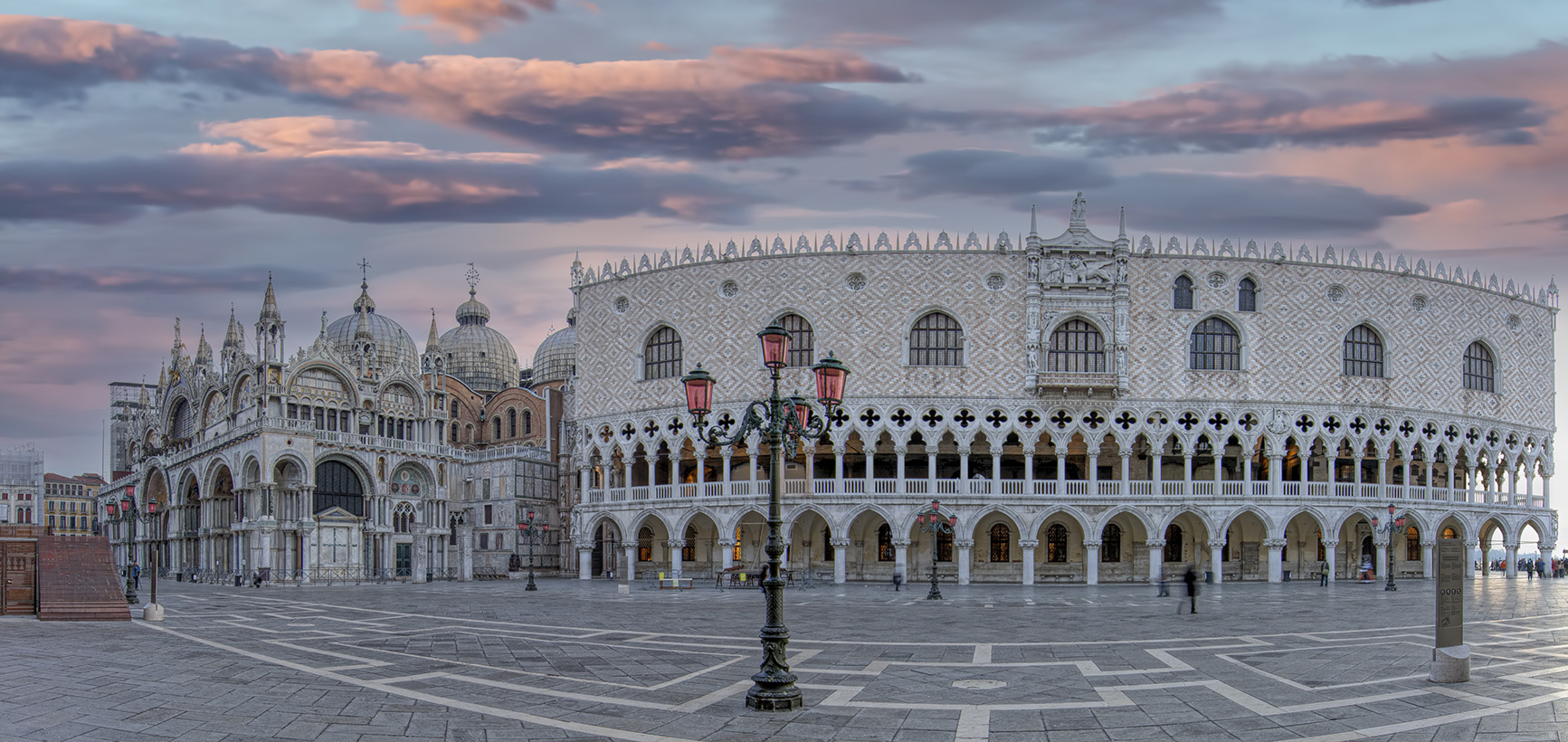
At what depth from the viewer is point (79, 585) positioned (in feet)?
87.4

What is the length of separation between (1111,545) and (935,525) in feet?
51.1

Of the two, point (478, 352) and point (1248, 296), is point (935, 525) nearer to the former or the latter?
point (1248, 296)

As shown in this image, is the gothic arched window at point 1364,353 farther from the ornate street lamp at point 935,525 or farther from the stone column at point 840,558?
the stone column at point 840,558

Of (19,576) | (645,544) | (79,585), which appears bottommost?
(645,544)

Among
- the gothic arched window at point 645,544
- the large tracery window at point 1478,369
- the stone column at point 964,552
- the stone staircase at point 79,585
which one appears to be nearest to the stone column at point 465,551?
the gothic arched window at point 645,544

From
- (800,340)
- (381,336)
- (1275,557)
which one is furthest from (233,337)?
(1275,557)

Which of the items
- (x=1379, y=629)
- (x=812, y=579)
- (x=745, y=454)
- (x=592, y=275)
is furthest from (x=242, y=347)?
(x=1379, y=629)

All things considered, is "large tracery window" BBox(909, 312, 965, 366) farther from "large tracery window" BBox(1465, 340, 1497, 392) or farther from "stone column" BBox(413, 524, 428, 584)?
"stone column" BBox(413, 524, 428, 584)

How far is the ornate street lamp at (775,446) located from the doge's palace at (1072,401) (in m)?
30.4

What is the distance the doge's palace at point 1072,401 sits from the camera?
47031mm

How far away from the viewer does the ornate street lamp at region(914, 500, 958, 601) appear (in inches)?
1366

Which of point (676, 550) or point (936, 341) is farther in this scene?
point (676, 550)

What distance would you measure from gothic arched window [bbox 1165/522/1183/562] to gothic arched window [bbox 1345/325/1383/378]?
9741mm

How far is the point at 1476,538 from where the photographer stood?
171ft
